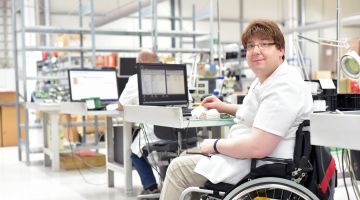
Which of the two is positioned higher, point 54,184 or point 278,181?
point 278,181

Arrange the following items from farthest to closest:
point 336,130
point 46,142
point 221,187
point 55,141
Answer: point 46,142, point 55,141, point 221,187, point 336,130

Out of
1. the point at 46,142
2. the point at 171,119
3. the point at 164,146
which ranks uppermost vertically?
the point at 171,119

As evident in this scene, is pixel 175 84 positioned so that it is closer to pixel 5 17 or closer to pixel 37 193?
pixel 37 193

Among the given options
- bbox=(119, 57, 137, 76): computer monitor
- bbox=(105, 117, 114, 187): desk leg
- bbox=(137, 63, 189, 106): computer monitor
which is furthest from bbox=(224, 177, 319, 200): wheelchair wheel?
Answer: bbox=(119, 57, 137, 76): computer monitor

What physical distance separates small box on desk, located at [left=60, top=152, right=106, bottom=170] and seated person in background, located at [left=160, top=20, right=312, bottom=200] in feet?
10.6

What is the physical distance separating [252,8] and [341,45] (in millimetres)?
10863

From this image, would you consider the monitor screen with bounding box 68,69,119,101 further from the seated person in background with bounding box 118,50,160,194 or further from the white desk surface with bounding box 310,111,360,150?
the white desk surface with bounding box 310,111,360,150

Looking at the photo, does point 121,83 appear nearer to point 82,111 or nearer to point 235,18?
point 82,111

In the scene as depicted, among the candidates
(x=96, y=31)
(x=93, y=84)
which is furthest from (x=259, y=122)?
(x=96, y=31)

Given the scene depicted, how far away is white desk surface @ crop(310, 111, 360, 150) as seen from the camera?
4.52ft

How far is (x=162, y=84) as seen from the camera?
3.04 meters

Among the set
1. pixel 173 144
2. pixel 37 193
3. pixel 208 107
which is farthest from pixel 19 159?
pixel 208 107

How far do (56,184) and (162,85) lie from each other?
1793mm

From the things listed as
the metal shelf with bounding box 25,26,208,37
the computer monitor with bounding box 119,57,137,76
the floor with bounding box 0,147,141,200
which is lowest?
the floor with bounding box 0,147,141,200
